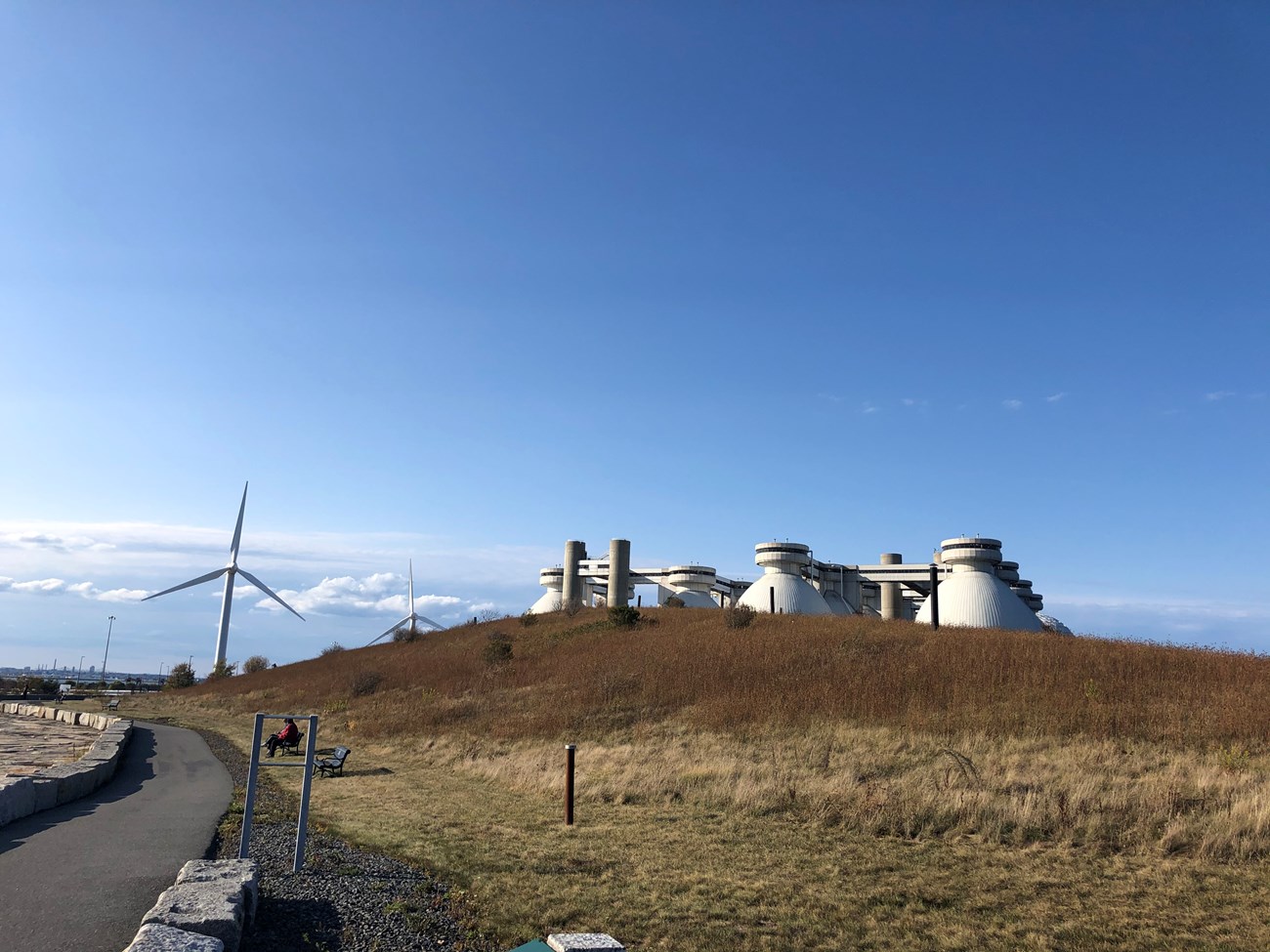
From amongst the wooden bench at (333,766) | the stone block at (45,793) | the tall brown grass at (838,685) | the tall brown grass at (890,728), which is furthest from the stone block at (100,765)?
the tall brown grass at (838,685)

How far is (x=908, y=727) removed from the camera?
1869 cm

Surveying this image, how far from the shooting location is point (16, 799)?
1138 centimetres

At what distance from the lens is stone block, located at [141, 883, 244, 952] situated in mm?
6062

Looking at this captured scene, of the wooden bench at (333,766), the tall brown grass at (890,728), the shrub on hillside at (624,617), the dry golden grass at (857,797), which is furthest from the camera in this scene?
the shrub on hillside at (624,617)

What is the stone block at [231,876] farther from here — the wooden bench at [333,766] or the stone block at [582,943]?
the wooden bench at [333,766]

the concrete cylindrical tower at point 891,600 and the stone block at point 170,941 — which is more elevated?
the concrete cylindrical tower at point 891,600

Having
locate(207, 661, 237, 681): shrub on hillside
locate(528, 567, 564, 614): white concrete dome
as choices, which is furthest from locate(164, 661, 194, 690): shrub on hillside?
locate(528, 567, 564, 614): white concrete dome

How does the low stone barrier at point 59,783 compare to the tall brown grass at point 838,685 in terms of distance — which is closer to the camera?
the low stone barrier at point 59,783

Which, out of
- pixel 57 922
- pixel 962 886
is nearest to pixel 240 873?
pixel 57 922

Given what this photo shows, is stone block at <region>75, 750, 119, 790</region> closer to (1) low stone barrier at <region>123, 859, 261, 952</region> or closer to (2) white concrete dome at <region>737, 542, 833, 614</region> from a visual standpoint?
(1) low stone barrier at <region>123, 859, 261, 952</region>

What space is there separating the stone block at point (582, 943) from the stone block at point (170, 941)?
2300 mm

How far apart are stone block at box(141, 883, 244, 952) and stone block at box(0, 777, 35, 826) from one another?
6247mm

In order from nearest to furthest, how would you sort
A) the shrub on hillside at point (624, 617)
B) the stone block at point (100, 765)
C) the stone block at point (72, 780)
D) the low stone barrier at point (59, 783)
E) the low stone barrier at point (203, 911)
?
the low stone barrier at point (203, 911) < the low stone barrier at point (59, 783) < the stone block at point (72, 780) < the stone block at point (100, 765) < the shrub on hillside at point (624, 617)

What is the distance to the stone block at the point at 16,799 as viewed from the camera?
36.2 feet
